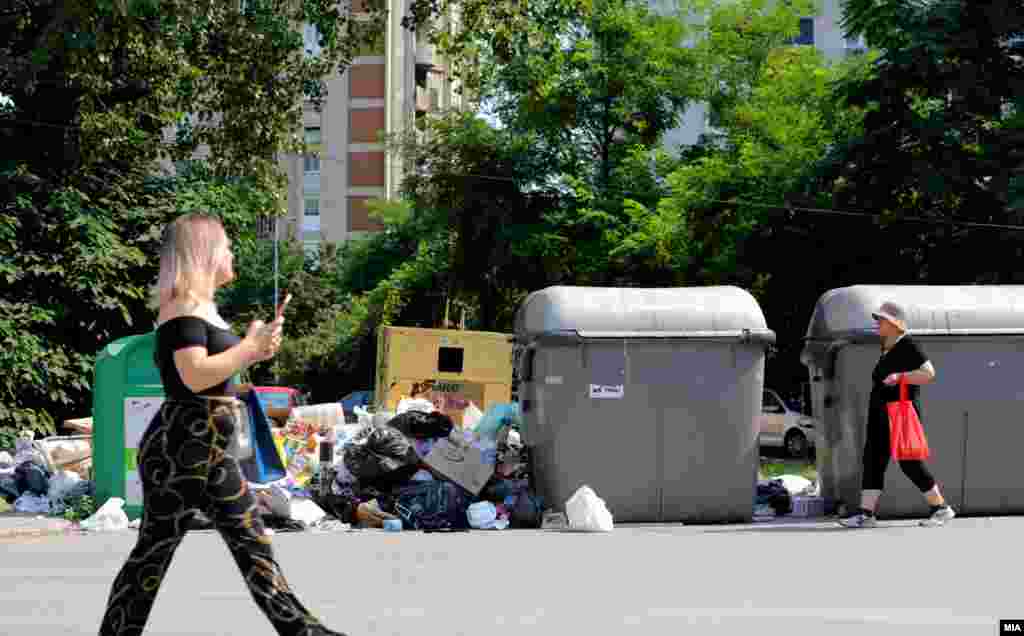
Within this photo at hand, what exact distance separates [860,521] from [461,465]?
2981 millimetres

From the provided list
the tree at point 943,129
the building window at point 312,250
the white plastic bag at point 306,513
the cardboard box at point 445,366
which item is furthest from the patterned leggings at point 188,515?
the building window at point 312,250

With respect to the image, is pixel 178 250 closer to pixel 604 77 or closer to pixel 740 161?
pixel 740 161

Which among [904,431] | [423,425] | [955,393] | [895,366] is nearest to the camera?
[904,431]

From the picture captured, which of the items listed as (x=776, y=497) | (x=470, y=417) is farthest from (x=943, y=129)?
(x=776, y=497)

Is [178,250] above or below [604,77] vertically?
below

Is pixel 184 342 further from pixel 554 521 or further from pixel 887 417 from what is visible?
pixel 887 417

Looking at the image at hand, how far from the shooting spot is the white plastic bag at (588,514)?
10984 mm

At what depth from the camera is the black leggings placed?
10.8m

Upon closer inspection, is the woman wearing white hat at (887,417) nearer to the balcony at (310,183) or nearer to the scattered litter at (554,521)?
the scattered litter at (554,521)

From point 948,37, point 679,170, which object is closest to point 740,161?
point 679,170

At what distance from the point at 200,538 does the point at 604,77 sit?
27.6 m

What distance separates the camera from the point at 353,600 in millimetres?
7391

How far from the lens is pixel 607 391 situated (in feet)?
37.8

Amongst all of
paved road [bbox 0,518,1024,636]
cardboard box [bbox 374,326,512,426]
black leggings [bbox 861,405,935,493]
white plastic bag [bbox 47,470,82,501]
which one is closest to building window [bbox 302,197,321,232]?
cardboard box [bbox 374,326,512,426]
